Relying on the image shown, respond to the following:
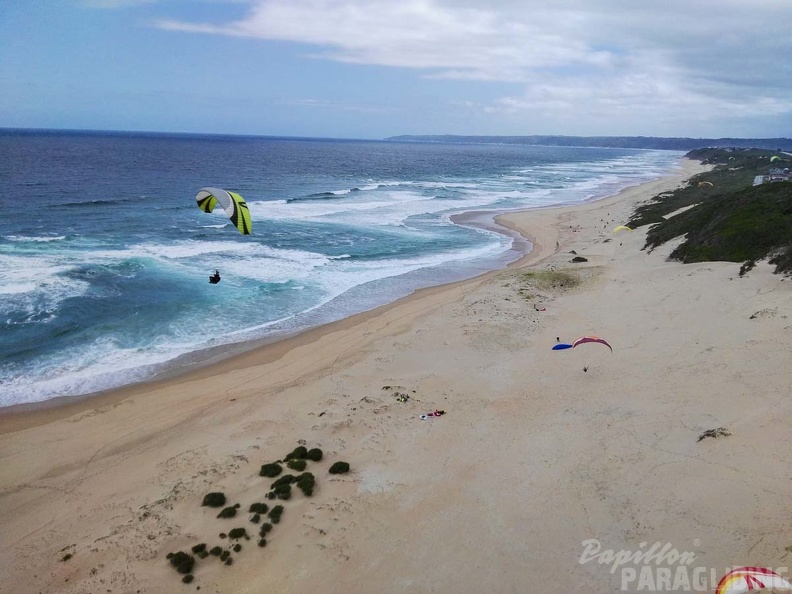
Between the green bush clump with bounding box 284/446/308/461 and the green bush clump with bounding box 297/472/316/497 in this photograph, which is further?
the green bush clump with bounding box 284/446/308/461

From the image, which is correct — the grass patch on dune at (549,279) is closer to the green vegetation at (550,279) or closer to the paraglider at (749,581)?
the green vegetation at (550,279)

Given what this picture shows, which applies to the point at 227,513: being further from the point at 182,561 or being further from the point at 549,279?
the point at 549,279

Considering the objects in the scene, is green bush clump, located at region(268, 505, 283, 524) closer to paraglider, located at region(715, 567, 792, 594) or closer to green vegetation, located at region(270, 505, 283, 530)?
green vegetation, located at region(270, 505, 283, 530)

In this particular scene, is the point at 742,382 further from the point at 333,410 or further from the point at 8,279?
the point at 8,279

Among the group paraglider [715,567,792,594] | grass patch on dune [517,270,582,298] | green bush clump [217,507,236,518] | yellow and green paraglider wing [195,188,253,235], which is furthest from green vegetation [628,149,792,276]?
green bush clump [217,507,236,518]

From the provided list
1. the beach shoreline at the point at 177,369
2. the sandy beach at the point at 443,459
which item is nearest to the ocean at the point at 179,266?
the beach shoreline at the point at 177,369

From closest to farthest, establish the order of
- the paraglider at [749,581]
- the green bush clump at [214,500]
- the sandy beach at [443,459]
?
1. the paraglider at [749,581]
2. the sandy beach at [443,459]
3. the green bush clump at [214,500]
